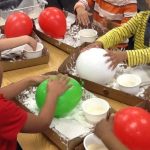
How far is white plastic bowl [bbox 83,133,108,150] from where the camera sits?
0.83 m

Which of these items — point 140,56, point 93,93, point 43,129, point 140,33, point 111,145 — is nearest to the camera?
point 111,145

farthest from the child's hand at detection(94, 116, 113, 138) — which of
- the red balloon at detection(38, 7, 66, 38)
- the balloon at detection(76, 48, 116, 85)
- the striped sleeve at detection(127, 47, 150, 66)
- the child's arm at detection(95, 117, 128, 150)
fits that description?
the red balloon at detection(38, 7, 66, 38)

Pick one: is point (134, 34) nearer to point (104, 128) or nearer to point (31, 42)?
point (31, 42)

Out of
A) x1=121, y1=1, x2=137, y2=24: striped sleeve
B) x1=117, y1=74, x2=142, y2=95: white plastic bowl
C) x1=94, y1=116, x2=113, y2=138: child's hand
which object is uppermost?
x1=121, y1=1, x2=137, y2=24: striped sleeve

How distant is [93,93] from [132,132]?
1.06ft

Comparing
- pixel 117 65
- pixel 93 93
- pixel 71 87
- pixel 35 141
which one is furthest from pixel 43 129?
pixel 117 65

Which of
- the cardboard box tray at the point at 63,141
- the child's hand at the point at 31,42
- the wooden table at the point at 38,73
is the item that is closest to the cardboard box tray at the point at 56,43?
the wooden table at the point at 38,73

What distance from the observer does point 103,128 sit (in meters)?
0.82

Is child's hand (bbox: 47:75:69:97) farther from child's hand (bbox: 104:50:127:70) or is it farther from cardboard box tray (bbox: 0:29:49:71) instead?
cardboard box tray (bbox: 0:29:49:71)

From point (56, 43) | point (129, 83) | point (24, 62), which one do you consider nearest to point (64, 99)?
point (129, 83)

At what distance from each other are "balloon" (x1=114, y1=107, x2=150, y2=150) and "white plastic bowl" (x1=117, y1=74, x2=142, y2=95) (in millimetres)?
226

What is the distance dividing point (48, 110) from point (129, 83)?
32 cm

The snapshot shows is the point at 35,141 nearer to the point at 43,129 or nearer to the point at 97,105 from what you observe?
the point at 43,129

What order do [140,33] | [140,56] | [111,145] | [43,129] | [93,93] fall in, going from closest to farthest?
[111,145] → [43,129] → [93,93] → [140,56] → [140,33]
